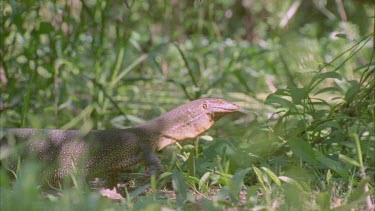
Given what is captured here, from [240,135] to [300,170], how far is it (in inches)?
49.1

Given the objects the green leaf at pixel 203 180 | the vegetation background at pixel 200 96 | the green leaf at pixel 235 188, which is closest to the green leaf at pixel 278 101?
the vegetation background at pixel 200 96

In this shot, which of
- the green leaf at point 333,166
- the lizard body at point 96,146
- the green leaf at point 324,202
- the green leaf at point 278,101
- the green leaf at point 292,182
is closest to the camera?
the green leaf at point 324,202

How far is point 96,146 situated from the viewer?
12.9 ft

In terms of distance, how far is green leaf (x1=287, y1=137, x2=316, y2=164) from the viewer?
366 centimetres

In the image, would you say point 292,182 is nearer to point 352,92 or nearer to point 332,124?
point 332,124

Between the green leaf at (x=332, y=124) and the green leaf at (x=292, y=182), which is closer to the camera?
the green leaf at (x=292, y=182)

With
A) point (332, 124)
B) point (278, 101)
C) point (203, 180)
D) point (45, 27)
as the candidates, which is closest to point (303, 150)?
point (332, 124)

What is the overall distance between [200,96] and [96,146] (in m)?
1.98

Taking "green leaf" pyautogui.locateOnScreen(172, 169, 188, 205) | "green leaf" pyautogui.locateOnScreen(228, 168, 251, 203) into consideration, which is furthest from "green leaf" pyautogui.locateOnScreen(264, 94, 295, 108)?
"green leaf" pyautogui.locateOnScreen(172, 169, 188, 205)

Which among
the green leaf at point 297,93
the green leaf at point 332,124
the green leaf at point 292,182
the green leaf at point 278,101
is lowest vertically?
the green leaf at point 292,182

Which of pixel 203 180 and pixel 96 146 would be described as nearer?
pixel 203 180

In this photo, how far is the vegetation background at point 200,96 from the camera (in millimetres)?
3047

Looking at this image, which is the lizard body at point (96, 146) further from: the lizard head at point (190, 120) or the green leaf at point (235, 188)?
the green leaf at point (235, 188)

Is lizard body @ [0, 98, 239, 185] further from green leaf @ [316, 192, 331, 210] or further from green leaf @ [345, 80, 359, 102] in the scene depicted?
green leaf @ [316, 192, 331, 210]
